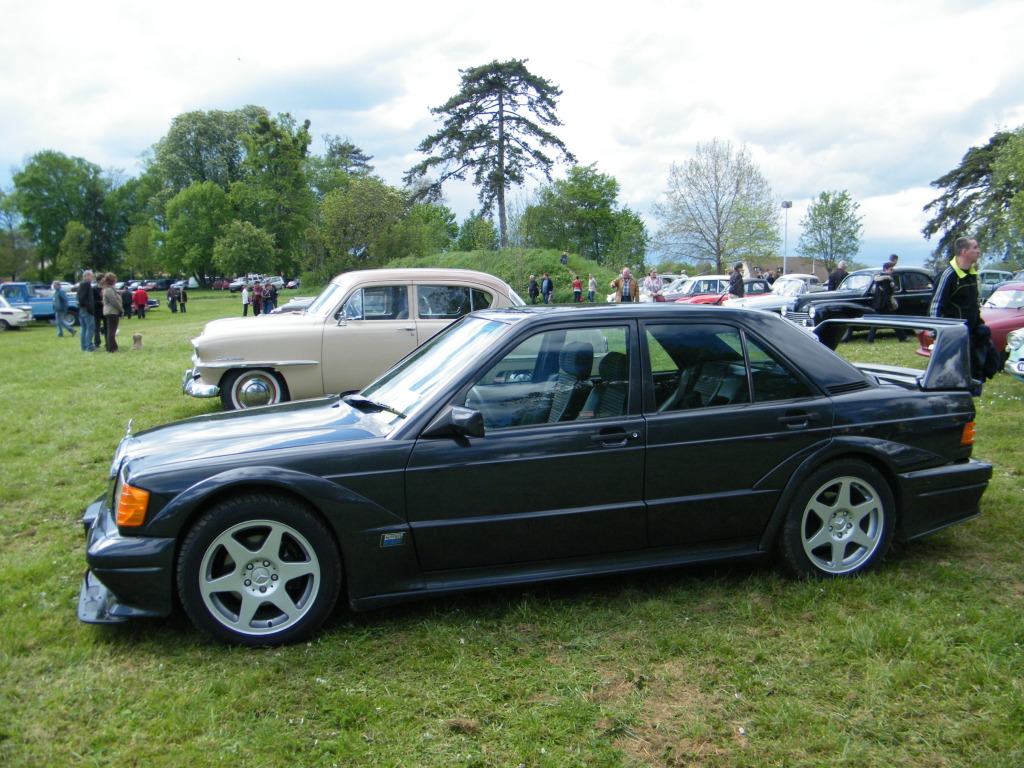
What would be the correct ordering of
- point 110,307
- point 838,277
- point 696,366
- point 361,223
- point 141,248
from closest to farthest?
point 696,366
point 110,307
point 838,277
point 361,223
point 141,248

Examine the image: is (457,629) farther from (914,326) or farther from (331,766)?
(914,326)

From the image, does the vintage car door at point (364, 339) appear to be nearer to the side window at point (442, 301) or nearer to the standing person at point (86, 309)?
the side window at point (442, 301)

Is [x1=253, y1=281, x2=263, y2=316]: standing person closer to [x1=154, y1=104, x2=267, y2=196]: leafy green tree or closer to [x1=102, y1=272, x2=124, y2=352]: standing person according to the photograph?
[x1=102, y1=272, x2=124, y2=352]: standing person

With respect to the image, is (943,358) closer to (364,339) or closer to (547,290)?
(364,339)

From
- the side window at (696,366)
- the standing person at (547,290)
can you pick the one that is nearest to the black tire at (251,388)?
the side window at (696,366)

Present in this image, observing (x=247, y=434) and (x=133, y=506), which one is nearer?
(x=133, y=506)

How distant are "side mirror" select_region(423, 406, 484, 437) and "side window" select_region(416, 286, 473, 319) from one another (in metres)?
5.68

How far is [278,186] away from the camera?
6366cm

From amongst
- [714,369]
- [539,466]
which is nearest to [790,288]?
[714,369]

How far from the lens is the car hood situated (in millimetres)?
3541

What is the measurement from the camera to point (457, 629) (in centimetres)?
359

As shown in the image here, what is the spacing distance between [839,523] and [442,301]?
6.05 metres

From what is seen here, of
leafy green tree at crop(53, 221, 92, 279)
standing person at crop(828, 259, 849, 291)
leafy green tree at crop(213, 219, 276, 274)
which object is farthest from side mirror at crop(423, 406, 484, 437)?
leafy green tree at crop(53, 221, 92, 279)

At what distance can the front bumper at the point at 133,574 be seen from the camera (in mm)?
3301
